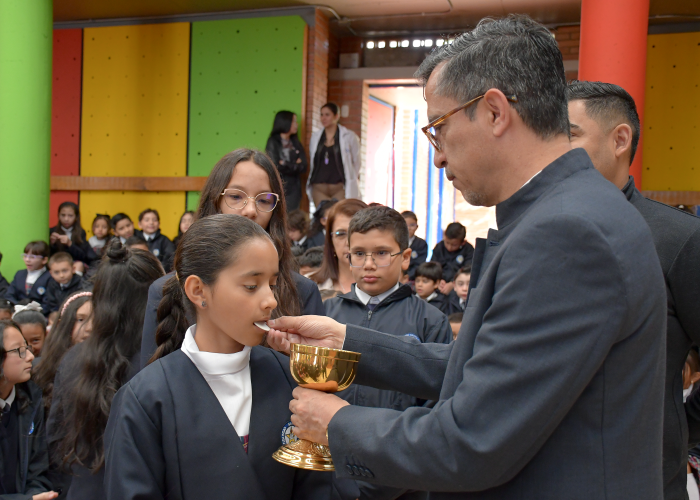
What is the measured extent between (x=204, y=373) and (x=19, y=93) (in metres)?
6.90

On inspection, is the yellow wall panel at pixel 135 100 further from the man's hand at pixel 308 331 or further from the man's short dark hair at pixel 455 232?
the man's hand at pixel 308 331

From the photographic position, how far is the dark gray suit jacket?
111cm

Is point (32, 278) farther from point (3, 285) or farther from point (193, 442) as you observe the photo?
point (193, 442)

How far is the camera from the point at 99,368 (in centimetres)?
262

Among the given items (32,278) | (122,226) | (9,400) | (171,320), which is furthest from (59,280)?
(171,320)

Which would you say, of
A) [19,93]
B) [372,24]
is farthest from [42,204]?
[372,24]

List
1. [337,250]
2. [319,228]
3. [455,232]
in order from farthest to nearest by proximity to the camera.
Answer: [455,232] < [319,228] < [337,250]

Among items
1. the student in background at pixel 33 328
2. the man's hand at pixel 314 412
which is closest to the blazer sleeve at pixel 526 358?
the man's hand at pixel 314 412

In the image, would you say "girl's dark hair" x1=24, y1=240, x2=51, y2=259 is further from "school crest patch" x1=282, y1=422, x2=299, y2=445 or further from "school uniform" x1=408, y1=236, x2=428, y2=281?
"school crest patch" x1=282, y1=422, x2=299, y2=445

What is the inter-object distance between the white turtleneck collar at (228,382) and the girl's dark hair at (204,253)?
0.20 meters

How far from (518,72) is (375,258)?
5.97 feet

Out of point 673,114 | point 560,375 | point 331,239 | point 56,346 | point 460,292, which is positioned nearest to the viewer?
point 560,375

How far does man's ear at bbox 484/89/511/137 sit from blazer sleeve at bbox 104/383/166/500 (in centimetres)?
108

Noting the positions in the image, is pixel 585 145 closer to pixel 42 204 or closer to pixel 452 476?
pixel 452 476
